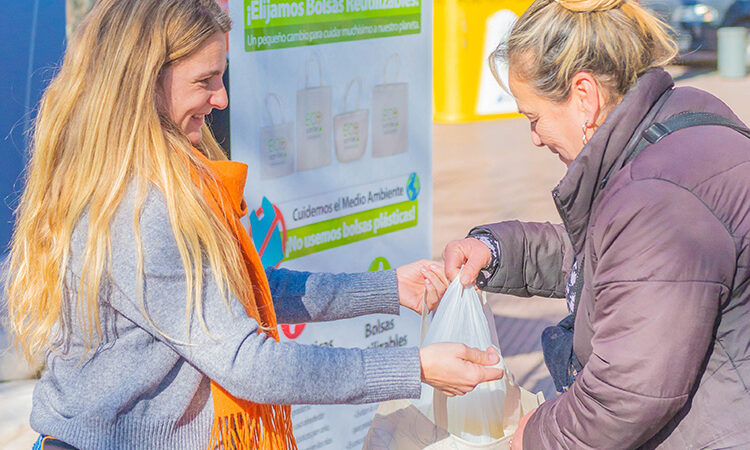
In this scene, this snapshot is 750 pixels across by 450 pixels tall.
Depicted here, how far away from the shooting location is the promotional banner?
297 cm

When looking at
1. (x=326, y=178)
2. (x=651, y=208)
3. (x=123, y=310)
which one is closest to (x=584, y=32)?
(x=651, y=208)

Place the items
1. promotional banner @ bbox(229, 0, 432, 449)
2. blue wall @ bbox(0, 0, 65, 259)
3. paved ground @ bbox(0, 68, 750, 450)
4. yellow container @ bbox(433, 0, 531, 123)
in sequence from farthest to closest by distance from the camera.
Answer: yellow container @ bbox(433, 0, 531, 123) → paved ground @ bbox(0, 68, 750, 450) → blue wall @ bbox(0, 0, 65, 259) → promotional banner @ bbox(229, 0, 432, 449)

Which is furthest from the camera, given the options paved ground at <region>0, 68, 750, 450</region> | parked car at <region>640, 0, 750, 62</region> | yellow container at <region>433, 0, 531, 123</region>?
parked car at <region>640, 0, 750, 62</region>

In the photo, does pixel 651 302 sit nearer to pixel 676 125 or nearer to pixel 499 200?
pixel 676 125

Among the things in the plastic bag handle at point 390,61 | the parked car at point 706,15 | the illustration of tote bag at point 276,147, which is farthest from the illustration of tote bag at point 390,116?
the parked car at point 706,15

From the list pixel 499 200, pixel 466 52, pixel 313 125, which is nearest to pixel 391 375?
pixel 313 125

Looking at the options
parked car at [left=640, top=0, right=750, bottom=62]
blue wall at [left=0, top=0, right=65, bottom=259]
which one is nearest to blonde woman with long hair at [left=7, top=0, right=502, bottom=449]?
blue wall at [left=0, top=0, right=65, bottom=259]

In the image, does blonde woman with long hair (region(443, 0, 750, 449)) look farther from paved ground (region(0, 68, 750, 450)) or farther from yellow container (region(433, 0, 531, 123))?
yellow container (region(433, 0, 531, 123))

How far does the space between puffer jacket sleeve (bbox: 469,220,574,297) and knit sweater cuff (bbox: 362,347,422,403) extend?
2.10 feet

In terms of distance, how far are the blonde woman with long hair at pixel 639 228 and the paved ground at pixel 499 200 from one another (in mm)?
2782

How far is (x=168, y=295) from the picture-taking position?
174 cm

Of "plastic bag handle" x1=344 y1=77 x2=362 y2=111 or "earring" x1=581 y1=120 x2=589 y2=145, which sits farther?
"plastic bag handle" x1=344 y1=77 x2=362 y2=111

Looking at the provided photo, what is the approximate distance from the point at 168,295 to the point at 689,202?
3.29 ft

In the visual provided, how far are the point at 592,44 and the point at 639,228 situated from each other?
0.49 m
